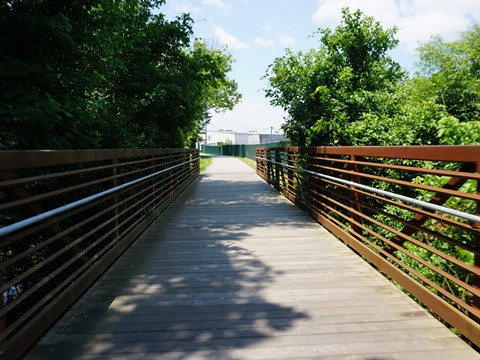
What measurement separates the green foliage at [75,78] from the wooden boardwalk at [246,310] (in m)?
2.12

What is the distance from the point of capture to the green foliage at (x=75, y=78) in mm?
4434

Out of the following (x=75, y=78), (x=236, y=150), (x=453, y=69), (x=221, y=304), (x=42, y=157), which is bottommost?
(x=221, y=304)

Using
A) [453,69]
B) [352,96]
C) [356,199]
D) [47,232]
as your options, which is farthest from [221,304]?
[453,69]

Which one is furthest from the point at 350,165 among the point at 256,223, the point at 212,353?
the point at 212,353

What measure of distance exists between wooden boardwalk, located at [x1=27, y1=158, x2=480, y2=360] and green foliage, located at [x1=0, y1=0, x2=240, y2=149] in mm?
2124

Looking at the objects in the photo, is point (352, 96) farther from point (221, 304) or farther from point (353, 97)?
point (221, 304)

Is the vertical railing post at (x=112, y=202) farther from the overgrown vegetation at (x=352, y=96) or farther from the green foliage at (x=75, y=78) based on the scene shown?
the overgrown vegetation at (x=352, y=96)

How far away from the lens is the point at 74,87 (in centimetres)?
568

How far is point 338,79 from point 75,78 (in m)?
8.62

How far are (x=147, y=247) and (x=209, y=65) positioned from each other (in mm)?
8460

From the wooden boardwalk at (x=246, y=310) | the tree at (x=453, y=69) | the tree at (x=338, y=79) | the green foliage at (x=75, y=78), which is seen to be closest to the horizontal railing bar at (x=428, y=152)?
the wooden boardwalk at (x=246, y=310)

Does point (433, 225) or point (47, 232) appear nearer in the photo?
point (47, 232)

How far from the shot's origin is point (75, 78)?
17.9 ft

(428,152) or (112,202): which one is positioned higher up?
(428,152)
